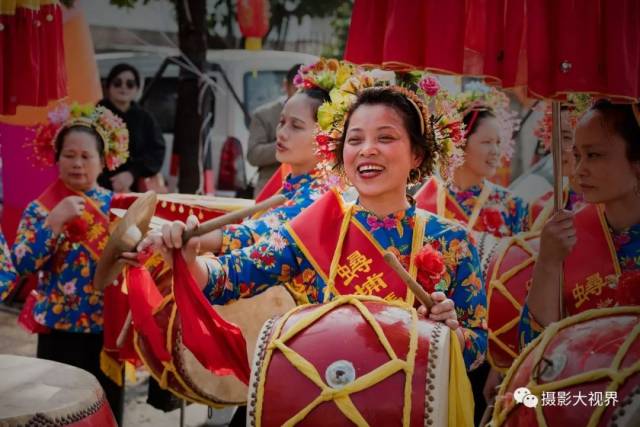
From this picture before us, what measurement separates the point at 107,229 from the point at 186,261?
1.77 meters

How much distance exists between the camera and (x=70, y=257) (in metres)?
4.13

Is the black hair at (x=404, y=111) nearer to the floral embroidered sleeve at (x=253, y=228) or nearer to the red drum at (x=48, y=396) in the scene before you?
the floral embroidered sleeve at (x=253, y=228)

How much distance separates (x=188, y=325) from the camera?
265 centimetres

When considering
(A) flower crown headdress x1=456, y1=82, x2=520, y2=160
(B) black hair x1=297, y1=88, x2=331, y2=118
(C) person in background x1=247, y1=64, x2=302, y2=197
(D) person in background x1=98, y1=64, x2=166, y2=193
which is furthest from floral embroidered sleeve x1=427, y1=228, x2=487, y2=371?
(D) person in background x1=98, y1=64, x2=166, y2=193

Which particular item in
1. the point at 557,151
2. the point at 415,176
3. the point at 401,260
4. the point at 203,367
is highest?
the point at 557,151

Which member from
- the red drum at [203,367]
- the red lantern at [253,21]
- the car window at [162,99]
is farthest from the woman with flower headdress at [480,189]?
the car window at [162,99]

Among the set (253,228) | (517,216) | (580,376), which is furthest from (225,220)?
(517,216)

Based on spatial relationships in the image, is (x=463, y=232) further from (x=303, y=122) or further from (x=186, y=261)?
(x=303, y=122)

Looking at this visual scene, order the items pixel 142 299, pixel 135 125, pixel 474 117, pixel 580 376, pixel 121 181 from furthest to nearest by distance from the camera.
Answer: pixel 135 125
pixel 121 181
pixel 474 117
pixel 142 299
pixel 580 376

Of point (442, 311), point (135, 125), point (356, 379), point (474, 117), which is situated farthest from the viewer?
point (135, 125)

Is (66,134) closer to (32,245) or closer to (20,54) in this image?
(32,245)

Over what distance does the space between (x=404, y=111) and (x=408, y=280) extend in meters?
0.69

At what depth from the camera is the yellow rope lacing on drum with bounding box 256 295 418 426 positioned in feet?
7.02

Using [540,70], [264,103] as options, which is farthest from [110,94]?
[540,70]
